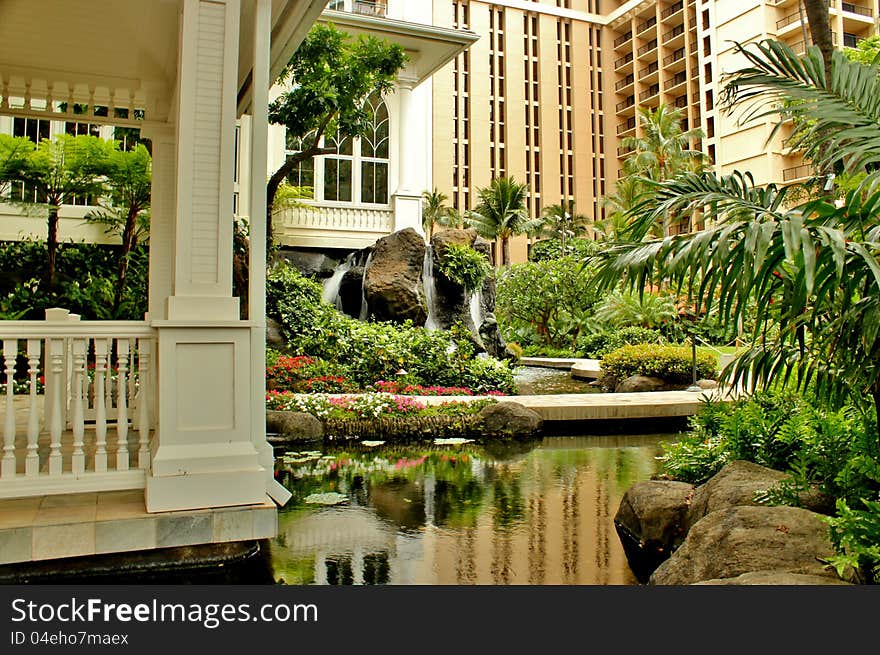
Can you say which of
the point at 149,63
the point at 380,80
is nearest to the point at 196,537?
the point at 149,63

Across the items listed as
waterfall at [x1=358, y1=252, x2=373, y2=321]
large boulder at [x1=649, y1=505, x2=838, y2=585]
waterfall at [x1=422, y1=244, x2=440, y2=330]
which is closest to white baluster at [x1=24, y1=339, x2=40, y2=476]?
large boulder at [x1=649, y1=505, x2=838, y2=585]

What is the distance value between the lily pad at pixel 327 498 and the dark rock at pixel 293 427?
2.71 m

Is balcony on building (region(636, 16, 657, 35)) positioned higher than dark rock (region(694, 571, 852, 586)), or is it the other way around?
balcony on building (region(636, 16, 657, 35))

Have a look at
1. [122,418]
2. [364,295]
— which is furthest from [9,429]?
[364,295]

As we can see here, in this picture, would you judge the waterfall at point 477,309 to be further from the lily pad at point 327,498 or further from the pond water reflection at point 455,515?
the lily pad at point 327,498

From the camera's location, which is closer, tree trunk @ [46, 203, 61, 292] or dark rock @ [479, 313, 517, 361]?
tree trunk @ [46, 203, 61, 292]

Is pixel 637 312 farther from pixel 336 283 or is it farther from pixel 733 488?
pixel 733 488

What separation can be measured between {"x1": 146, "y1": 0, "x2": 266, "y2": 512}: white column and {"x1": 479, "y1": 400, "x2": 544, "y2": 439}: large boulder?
5.52 meters

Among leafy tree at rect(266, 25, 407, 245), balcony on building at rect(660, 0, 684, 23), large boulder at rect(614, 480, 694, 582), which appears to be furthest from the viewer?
balcony on building at rect(660, 0, 684, 23)

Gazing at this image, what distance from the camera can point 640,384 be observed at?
48.0ft

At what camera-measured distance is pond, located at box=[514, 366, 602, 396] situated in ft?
47.1

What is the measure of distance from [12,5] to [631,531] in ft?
19.6

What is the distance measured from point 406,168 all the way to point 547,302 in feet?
36.2

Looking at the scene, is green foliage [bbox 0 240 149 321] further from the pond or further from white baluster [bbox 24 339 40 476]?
white baluster [bbox 24 339 40 476]
